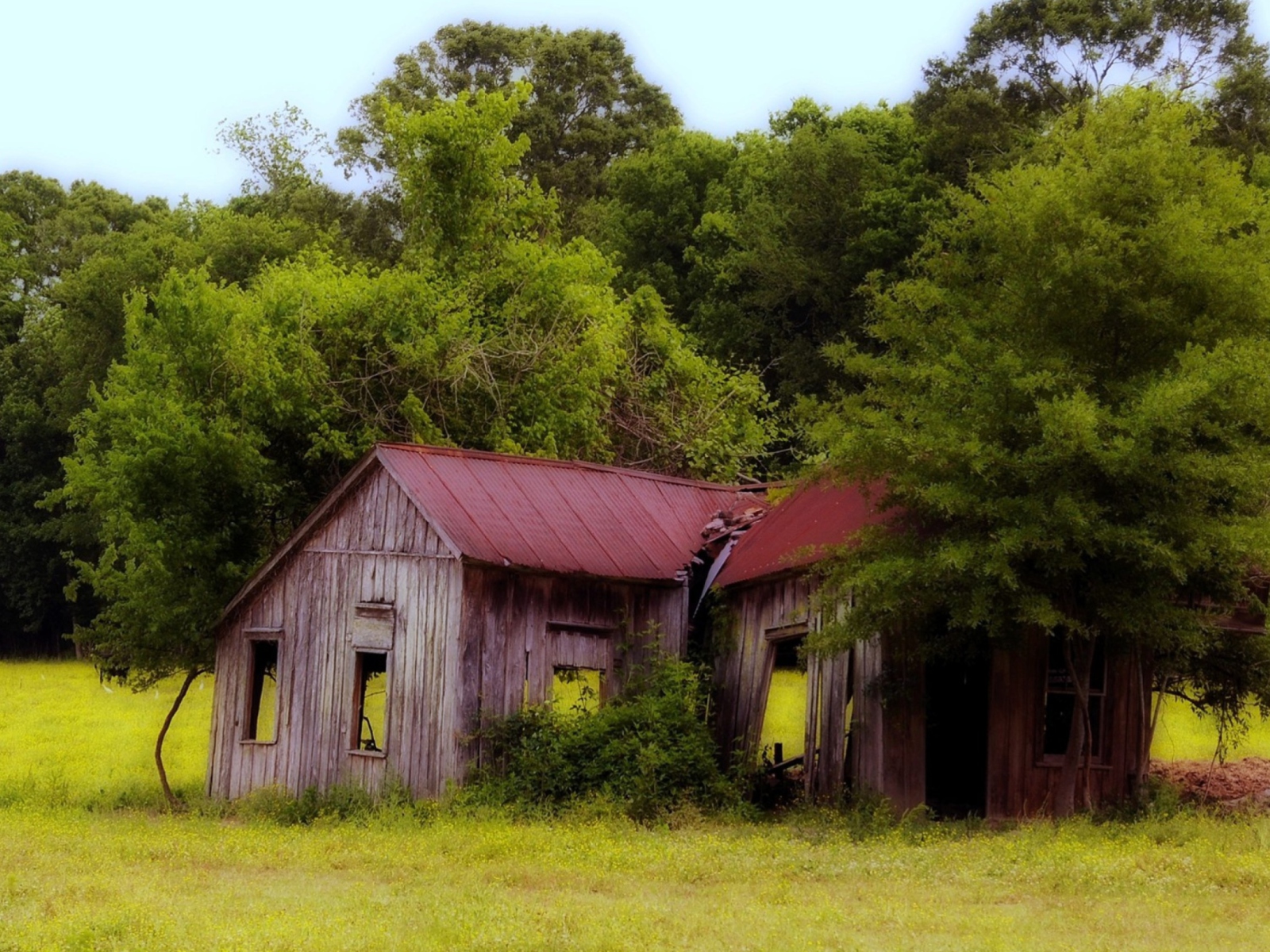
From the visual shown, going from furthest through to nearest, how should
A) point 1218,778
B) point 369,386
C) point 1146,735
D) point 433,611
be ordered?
point 369,386
point 433,611
point 1218,778
point 1146,735

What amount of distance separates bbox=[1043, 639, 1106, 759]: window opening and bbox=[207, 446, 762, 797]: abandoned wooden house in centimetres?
555

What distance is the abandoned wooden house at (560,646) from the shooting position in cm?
1966

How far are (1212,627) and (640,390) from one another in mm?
19549

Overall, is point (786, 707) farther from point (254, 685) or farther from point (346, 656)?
point (346, 656)

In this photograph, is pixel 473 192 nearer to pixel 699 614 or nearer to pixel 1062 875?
pixel 699 614

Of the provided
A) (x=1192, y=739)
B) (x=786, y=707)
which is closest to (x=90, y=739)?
(x=786, y=707)

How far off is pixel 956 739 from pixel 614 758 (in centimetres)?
548

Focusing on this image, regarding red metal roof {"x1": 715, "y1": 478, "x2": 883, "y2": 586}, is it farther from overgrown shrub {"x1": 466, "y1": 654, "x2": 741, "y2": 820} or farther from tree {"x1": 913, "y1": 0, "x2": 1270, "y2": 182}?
tree {"x1": 913, "y1": 0, "x2": 1270, "y2": 182}

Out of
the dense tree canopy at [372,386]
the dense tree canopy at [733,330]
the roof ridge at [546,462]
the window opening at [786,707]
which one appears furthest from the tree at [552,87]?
the roof ridge at [546,462]

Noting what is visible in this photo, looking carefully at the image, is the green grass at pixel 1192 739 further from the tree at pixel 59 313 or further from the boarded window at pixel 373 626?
the tree at pixel 59 313

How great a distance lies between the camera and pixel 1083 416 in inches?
647

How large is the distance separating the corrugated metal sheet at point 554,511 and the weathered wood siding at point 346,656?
0.41 metres

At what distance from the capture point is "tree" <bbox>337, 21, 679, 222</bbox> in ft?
177

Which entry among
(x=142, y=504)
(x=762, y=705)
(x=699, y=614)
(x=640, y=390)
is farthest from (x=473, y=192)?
(x=762, y=705)
